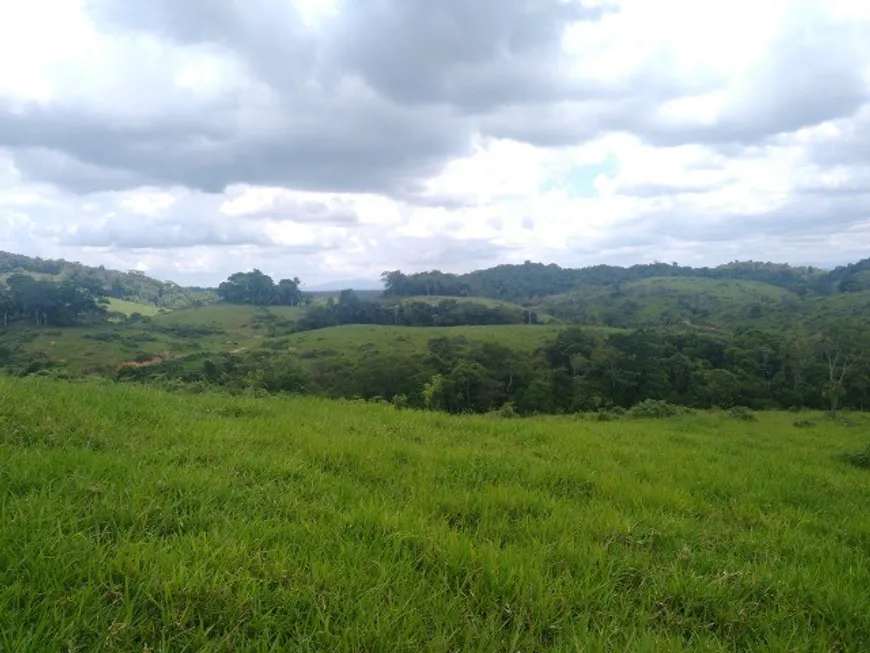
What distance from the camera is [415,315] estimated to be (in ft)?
472

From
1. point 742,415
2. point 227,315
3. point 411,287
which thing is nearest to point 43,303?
point 227,315

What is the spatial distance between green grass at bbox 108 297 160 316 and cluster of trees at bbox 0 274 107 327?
28.9 meters

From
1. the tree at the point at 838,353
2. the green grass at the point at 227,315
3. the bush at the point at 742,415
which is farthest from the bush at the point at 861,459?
the green grass at the point at 227,315

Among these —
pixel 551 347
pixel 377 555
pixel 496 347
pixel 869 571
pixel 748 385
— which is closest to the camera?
pixel 377 555

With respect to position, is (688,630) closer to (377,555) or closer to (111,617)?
(377,555)

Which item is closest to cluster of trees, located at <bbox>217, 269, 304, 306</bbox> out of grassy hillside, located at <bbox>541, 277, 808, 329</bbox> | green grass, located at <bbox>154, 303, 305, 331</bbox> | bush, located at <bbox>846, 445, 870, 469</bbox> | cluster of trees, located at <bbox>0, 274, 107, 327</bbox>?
green grass, located at <bbox>154, 303, 305, 331</bbox>

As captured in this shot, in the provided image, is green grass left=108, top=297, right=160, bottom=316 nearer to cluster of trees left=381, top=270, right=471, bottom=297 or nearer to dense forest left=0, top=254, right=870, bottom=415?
dense forest left=0, top=254, right=870, bottom=415

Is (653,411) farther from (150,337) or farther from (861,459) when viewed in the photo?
(150,337)

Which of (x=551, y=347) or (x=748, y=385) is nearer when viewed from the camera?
(x=748, y=385)

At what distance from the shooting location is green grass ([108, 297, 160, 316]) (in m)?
160

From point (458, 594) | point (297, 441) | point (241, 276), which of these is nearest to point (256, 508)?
point (458, 594)

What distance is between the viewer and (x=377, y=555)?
396 cm

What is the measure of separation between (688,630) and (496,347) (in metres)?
73.8

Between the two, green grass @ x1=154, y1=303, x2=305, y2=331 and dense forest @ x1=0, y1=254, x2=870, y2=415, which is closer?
dense forest @ x1=0, y1=254, x2=870, y2=415
